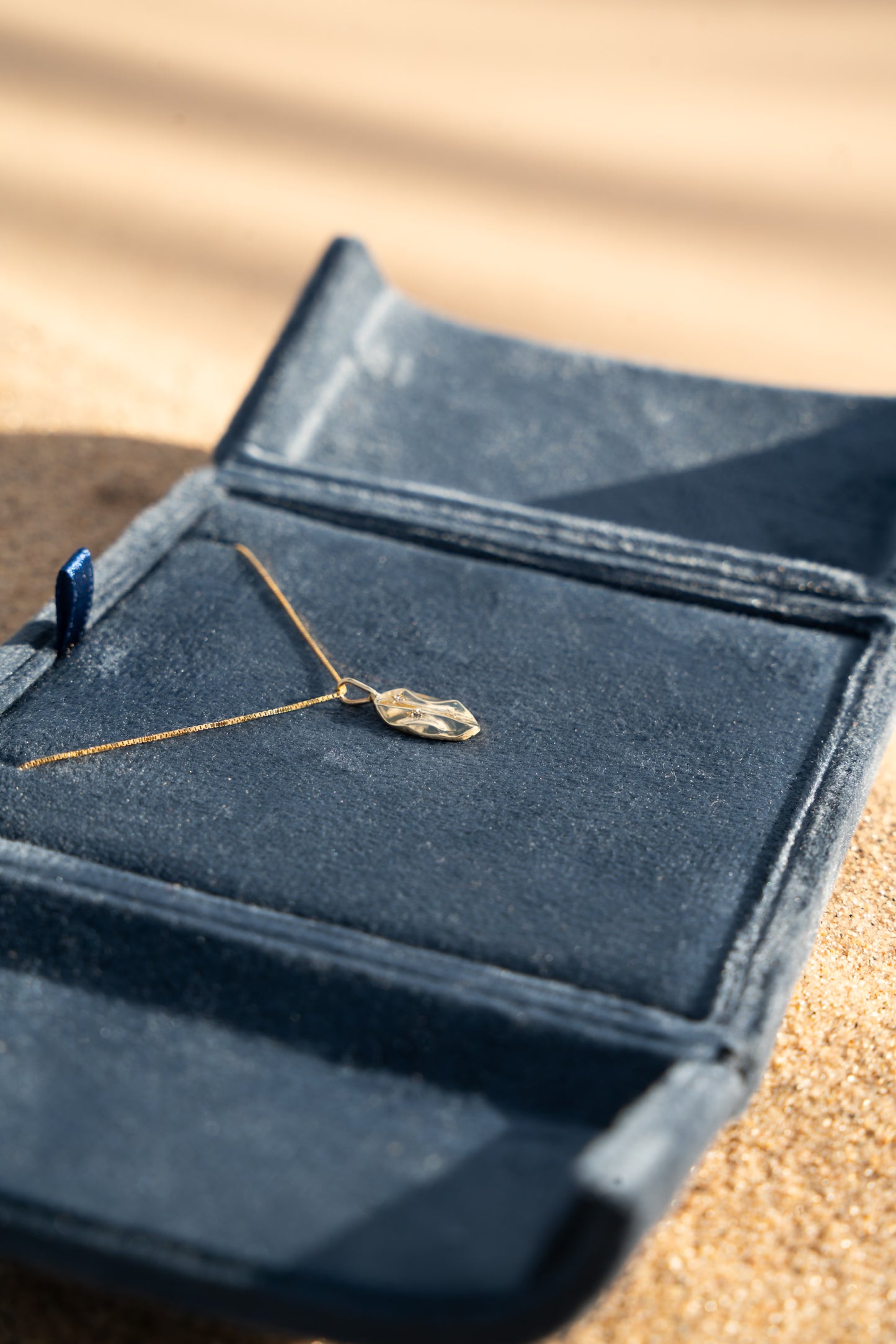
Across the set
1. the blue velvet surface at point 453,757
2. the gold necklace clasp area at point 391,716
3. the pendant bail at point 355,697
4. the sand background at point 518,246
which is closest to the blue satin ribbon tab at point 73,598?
the blue velvet surface at point 453,757

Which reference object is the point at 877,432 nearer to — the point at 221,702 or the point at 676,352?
the point at 221,702

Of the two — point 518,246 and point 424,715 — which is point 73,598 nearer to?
point 424,715

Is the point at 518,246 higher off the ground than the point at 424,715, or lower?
lower

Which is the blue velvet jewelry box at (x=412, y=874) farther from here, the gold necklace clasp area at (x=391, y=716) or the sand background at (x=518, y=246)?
the sand background at (x=518, y=246)

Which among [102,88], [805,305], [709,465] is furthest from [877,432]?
[102,88]

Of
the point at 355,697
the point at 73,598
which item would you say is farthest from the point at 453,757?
the point at 73,598

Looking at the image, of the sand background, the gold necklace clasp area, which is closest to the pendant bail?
the gold necklace clasp area
